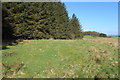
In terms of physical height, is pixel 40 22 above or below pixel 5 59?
above

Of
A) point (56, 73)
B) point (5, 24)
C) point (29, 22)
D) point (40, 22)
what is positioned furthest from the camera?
point (40, 22)

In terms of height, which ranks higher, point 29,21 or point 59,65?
point 29,21

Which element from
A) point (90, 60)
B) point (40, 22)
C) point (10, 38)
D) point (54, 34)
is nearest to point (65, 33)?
point (54, 34)

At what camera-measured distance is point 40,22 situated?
30.0 meters

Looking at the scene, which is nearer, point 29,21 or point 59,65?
point 59,65

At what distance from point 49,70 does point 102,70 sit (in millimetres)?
3694

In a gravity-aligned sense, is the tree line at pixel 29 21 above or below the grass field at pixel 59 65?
above

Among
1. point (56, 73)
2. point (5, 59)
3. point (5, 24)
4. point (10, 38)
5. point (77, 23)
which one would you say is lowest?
point (56, 73)

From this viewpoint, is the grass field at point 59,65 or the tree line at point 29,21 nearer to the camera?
the grass field at point 59,65

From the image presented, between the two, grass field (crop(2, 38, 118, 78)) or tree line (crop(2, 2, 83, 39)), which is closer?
grass field (crop(2, 38, 118, 78))

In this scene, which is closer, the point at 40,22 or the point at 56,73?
the point at 56,73

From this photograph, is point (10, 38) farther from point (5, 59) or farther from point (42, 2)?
point (5, 59)

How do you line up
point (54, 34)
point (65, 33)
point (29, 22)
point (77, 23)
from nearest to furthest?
point (29, 22) → point (54, 34) → point (65, 33) → point (77, 23)

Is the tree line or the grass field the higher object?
the tree line
